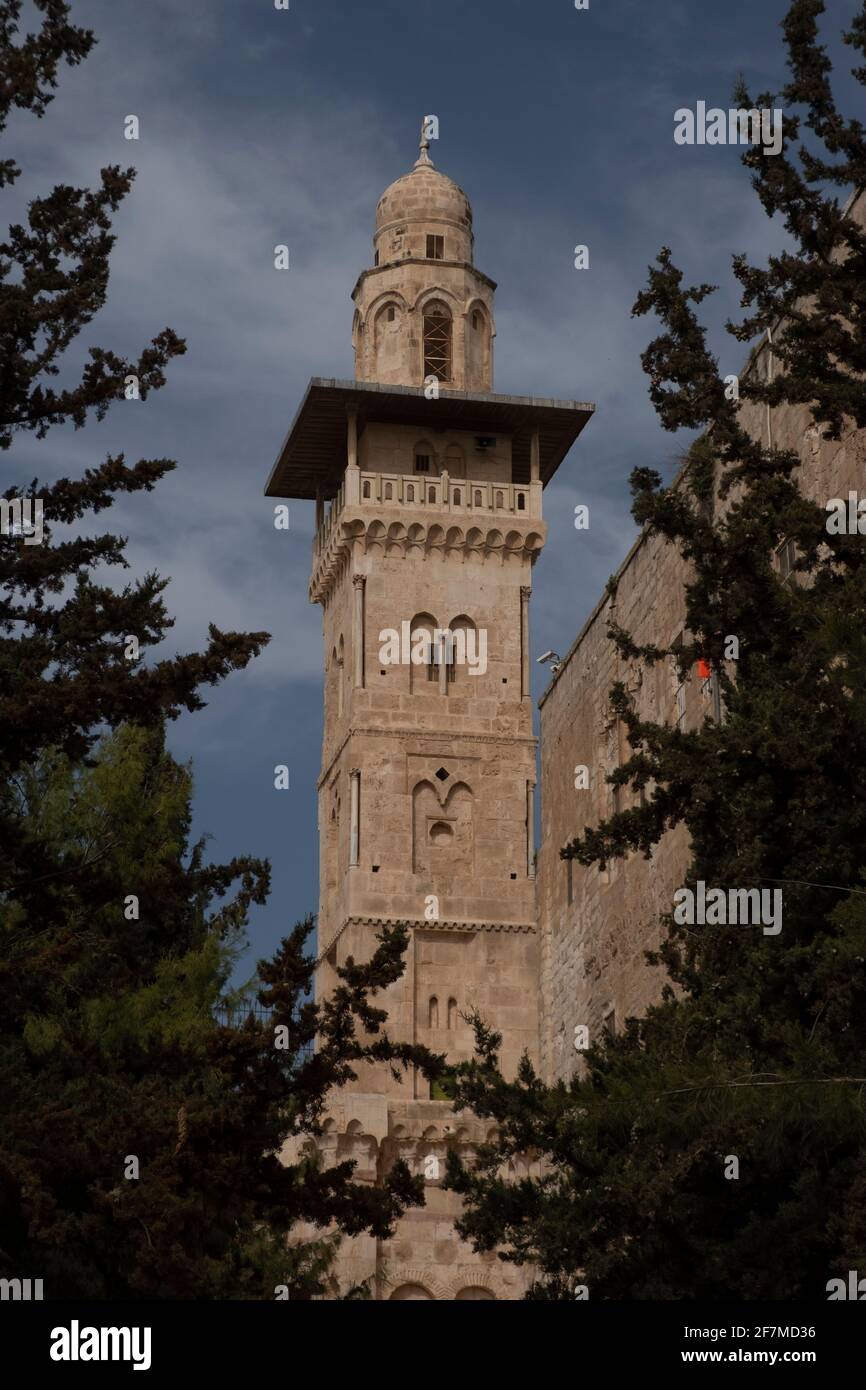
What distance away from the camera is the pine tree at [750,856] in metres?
15.0

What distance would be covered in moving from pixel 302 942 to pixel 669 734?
117 inches

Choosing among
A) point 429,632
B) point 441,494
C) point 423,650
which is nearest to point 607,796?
point 423,650

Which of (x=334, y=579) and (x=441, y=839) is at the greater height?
(x=334, y=579)

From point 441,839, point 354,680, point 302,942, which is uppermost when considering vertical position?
point 354,680

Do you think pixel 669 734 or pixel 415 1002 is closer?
pixel 669 734

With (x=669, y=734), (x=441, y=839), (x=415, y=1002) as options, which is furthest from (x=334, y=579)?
(x=669, y=734)

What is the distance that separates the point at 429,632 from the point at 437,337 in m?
5.38

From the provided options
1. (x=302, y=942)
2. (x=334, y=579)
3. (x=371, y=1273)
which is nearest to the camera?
(x=302, y=942)

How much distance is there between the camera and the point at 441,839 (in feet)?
129

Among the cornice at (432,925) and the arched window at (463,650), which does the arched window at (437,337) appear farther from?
the cornice at (432,925)

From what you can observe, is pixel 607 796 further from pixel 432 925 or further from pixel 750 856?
pixel 750 856

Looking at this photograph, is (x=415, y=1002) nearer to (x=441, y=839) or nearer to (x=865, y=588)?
(x=441, y=839)

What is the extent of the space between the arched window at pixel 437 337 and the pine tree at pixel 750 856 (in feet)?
79.2

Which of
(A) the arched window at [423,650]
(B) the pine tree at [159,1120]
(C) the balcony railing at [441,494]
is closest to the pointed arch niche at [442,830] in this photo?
(A) the arched window at [423,650]
